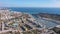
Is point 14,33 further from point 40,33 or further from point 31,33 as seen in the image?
point 40,33

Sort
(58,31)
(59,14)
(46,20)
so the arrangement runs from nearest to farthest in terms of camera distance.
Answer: (58,31) → (46,20) → (59,14)

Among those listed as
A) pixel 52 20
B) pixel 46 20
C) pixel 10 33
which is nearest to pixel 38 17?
pixel 46 20

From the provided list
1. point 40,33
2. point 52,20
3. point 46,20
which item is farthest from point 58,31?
point 46,20

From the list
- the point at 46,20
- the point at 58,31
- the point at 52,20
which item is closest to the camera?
the point at 58,31

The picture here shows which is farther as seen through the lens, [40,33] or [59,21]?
[59,21]

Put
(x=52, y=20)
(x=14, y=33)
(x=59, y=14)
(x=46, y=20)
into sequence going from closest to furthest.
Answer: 1. (x=14, y=33)
2. (x=52, y=20)
3. (x=46, y=20)
4. (x=59, y=14)

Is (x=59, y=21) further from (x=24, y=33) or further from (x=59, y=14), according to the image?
(x=24, y=33)

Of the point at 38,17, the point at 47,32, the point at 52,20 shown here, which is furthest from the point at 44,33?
the point at 38,17

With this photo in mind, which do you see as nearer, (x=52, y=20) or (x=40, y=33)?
(x=40, y=33)

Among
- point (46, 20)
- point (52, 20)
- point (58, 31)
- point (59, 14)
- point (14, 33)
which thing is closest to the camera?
point (14, 33)
